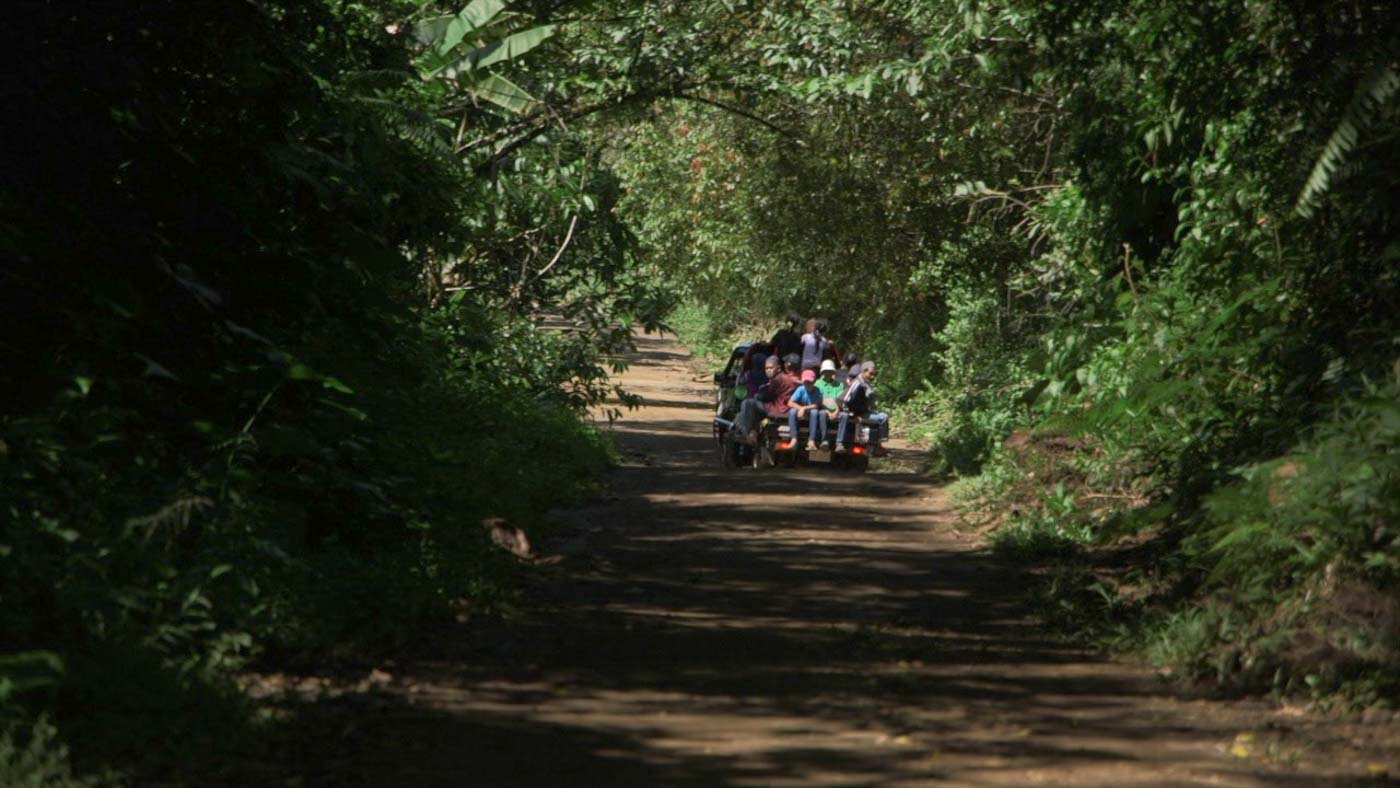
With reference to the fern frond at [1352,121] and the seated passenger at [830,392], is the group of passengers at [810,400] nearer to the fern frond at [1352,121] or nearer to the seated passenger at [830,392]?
the seated passenger at [830,392]

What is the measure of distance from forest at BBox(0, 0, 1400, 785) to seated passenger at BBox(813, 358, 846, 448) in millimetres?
3500

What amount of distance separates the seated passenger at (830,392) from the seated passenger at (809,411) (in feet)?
0.20

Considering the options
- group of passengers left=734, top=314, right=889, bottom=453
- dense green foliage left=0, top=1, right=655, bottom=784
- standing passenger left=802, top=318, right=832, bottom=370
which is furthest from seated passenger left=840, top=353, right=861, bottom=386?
dense green foliage left=0, top=1, right=655, bottom=784

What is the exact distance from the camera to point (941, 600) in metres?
11.6

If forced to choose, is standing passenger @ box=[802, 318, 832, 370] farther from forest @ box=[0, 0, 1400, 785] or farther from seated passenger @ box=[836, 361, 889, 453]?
forest @ box=[0, 0, 1400, 785]

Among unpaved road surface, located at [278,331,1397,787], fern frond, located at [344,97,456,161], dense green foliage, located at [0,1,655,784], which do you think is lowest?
unpaved road surface, located at [278,331,1397,787]

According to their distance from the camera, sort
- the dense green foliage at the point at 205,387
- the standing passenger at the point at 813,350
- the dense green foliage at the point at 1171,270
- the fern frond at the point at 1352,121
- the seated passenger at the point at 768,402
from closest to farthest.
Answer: the dense green foliage at the point at 205,387, the dense green foliage at the point at 1171,270, the fern frond at the point at 1352,121, the seated passenger at the point at 768,402, the standing passenger at the point at 813,350

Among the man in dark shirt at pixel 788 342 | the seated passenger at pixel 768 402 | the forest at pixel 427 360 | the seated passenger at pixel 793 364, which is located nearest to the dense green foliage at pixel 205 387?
the forest at pixel 427 360

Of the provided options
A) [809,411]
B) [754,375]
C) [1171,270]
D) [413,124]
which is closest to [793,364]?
[754,375]

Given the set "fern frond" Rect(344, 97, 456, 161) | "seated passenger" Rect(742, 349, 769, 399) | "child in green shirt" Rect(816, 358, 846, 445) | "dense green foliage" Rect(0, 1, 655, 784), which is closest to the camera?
"dense green foliage" Rect(0, 1, 655, 784)

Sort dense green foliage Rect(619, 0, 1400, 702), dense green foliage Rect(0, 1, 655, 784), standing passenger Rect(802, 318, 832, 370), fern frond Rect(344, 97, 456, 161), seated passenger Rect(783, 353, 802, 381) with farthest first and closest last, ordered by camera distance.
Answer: standing passenger Rect(802, 318, 832, 370) → seated passenger Rect(783, 353, 802, 381) → fern frond Rect(344, 97, 456, 161) → dense green foliage Rect(619, 0, 1400, 702) → dense green foliage Rect(0, 1, 655, 784)

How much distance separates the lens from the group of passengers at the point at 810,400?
74.3ft

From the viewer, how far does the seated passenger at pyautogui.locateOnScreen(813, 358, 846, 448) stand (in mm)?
22750

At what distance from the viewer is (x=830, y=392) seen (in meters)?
23.2
